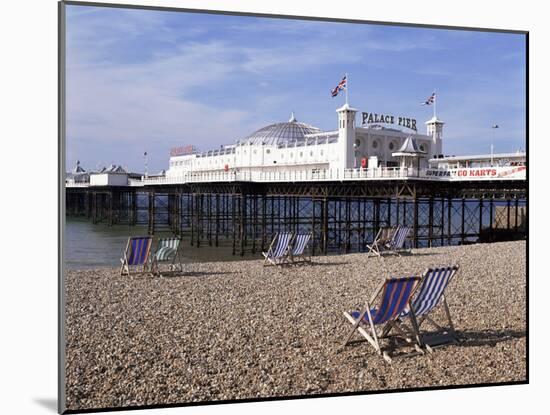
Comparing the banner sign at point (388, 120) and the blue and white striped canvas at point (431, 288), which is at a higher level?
the banner sign at point (388, 120)

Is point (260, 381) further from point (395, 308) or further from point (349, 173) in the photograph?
point (349, 173)

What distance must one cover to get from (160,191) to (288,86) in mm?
27745

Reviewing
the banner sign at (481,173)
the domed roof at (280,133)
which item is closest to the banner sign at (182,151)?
the domed roof at (280,133)

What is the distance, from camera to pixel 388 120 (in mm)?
24438

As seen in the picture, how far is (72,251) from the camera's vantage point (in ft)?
73.4

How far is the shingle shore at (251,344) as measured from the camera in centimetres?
495

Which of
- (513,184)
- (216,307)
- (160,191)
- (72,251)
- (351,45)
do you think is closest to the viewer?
(216,307)

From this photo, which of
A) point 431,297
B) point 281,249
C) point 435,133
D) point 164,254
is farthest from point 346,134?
point 431,297

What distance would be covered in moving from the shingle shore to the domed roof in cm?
2551

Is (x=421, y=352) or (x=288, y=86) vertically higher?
(x=288, y=86)

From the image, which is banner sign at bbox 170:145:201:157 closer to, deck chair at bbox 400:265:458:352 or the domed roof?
the domed roof

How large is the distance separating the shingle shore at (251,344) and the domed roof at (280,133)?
1004 inches

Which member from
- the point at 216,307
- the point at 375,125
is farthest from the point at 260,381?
the point at 375,125

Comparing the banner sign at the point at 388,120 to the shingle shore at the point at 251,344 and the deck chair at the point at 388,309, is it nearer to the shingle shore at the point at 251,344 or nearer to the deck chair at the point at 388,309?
the shingle shore at the point at 251,344
